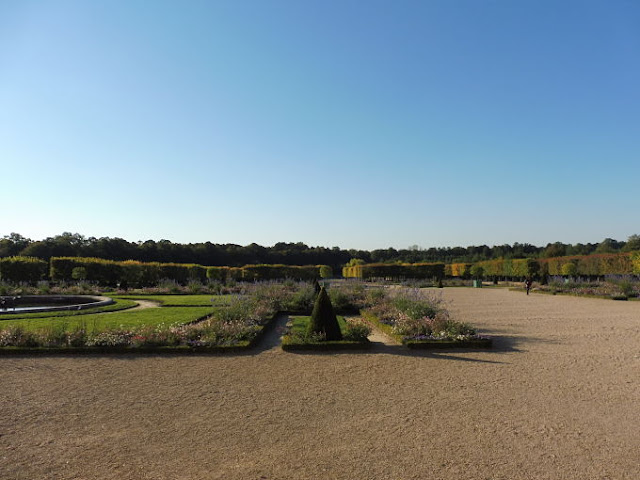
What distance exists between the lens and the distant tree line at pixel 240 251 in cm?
4878

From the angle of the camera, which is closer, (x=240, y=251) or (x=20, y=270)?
(x=20, y=270)

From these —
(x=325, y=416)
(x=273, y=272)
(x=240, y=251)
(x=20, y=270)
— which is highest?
(x=240, y=251)

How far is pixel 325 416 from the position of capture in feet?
16.5

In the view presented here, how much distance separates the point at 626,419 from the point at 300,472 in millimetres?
4063

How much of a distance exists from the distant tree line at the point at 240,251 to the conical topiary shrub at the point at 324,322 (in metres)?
47.0

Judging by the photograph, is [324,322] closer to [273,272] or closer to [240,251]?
[273,272]

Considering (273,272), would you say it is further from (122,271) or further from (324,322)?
(324,322)

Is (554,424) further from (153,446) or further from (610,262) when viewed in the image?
(610,262)

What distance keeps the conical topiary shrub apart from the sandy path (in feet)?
3.51

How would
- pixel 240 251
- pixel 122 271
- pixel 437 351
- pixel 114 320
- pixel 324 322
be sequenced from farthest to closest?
pixel 240 251 → pixel 122 271 → pixel 114 320 → pixel 324 322 → pixel 437 351

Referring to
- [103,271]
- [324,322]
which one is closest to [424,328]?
[324,322]

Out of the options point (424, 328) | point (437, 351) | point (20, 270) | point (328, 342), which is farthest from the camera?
point (20, 270)

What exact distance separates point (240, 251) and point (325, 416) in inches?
2406

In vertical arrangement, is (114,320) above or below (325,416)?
above
